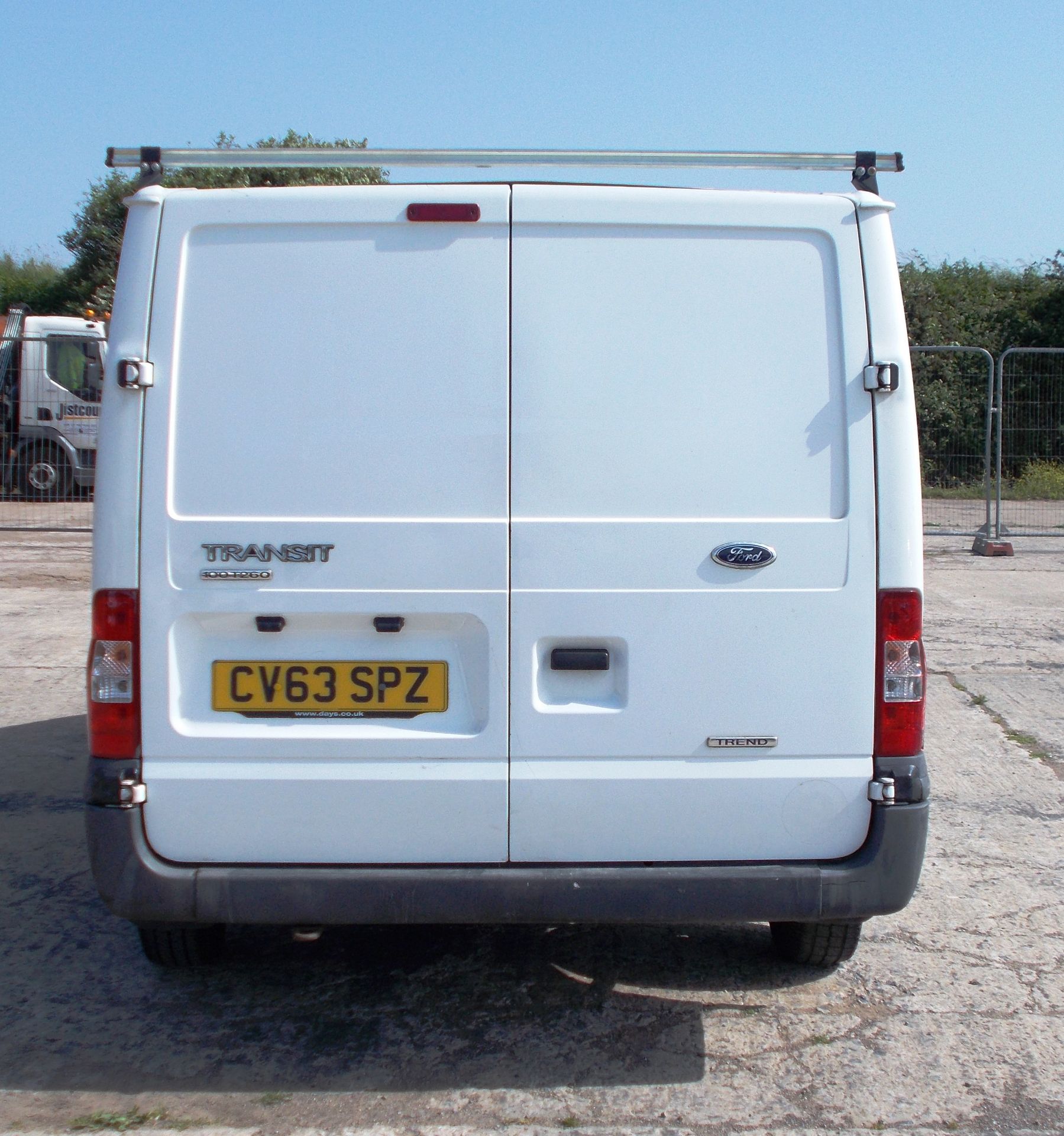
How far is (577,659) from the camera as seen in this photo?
2.89 meters

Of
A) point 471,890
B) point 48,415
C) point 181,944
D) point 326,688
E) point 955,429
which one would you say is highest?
point 48,415

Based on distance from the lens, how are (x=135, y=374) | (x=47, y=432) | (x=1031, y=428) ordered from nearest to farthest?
1. (x=135, y=374)
2. (x=1031, y=428)
3. (x=47, y=432)

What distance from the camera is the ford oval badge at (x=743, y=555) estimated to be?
9.36 ft

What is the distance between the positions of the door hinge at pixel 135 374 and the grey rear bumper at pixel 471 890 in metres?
1.07

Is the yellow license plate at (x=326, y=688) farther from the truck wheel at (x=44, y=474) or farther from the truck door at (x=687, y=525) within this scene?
the truck wheel at (x=44, y=474)

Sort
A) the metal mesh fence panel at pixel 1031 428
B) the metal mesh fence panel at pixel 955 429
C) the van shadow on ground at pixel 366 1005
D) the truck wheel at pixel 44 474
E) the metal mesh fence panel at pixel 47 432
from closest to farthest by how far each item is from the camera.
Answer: the van shadow on ground at pixel 366 1005 < the metal mesh fence panel at pixel 1031 428 < the metal mesh fence panel at pixel 955 429 < the metal mesh fence panel at pixel 47 432 < the truck wheel at pixel 44 474

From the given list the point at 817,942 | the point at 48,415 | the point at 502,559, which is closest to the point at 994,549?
the point at 817,942

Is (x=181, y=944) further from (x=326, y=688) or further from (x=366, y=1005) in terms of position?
(x=326, y=688)

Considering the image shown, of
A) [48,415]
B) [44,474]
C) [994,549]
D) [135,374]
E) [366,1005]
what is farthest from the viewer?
[48,415]

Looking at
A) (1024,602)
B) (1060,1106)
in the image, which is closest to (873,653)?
(1060,1106)

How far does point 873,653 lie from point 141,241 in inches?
84.0

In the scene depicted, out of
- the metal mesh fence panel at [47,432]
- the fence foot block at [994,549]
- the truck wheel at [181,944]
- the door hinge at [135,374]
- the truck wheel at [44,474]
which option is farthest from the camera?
the truck wheel at [44,474]

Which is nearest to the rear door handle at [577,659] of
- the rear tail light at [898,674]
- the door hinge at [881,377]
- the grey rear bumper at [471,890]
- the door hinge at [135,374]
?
the grey rear bumper at [471,890]

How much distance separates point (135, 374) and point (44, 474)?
48.8 ft
